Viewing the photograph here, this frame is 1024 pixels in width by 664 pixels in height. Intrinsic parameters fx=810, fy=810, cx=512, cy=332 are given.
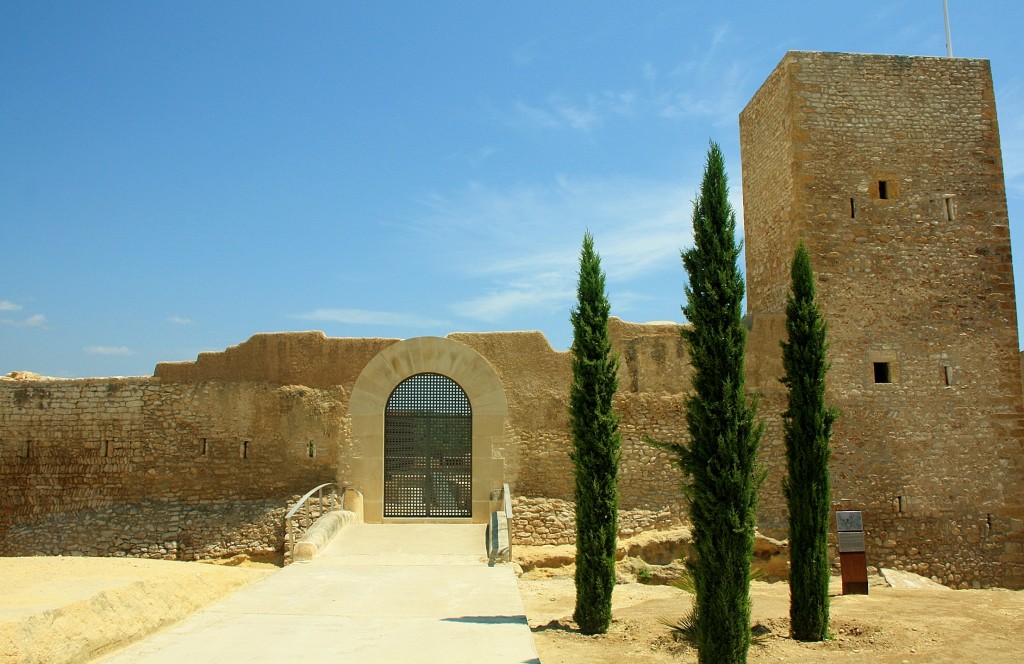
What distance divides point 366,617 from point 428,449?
20.6 ft

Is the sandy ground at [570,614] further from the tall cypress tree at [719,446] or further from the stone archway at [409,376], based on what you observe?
the stone archway at [409,376]

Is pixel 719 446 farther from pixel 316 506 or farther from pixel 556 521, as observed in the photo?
pixel 316 506

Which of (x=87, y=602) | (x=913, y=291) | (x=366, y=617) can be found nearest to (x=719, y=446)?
(x=366, y=617)

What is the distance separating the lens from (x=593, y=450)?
917cm

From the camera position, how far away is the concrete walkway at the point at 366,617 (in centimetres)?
616

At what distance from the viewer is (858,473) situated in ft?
44.7

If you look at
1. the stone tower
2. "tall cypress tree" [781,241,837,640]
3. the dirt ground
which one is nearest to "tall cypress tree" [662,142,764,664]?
the dirt ground

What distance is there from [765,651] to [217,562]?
8.47 meters

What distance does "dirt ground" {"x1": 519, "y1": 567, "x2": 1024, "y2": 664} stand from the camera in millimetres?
8188

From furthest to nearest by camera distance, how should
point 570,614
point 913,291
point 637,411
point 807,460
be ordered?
point 913,291, point 637,411, point 570,614, point 807,460

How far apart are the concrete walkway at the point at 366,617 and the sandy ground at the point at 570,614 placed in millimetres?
329

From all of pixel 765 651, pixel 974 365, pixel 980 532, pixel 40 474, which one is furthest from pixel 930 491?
pixel 40 474

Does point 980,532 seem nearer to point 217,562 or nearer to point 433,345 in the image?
point 433,345

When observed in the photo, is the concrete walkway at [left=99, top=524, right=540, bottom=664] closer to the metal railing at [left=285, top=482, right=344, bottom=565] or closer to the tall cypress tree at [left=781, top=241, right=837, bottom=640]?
the metal railing at [left=285, top=482, right=344, bottom=565]
